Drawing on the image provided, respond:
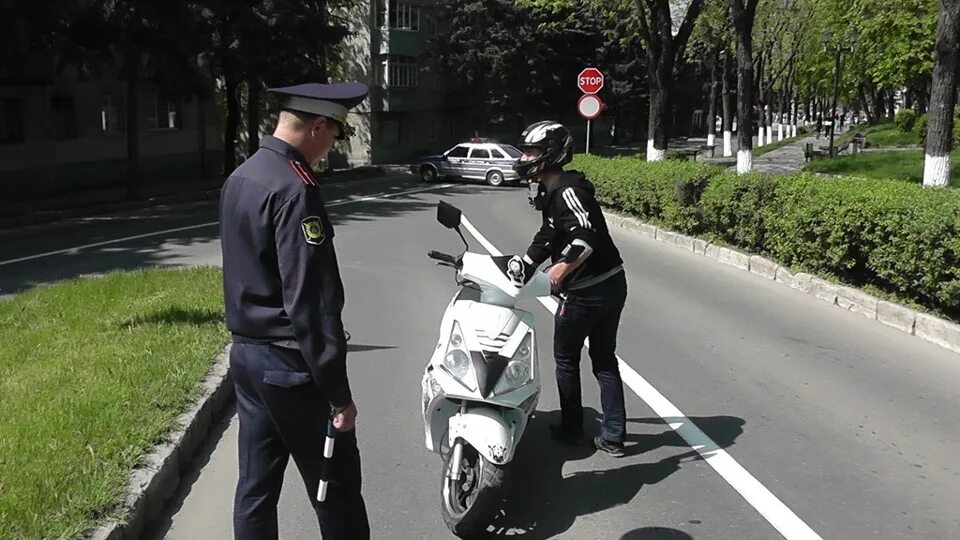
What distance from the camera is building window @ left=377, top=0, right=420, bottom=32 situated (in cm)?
4716

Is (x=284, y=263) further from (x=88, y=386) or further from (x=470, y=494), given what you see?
(x=88, y=386)

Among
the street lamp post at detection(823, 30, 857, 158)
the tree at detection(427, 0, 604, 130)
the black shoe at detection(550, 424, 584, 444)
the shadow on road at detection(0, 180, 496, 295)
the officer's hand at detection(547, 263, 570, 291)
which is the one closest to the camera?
the officer's hand at detection(547, 263, 570, 291)

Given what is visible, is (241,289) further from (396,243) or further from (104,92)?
(104,92)

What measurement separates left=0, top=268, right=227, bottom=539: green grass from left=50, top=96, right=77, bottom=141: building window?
19535 mm

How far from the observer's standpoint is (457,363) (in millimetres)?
4496

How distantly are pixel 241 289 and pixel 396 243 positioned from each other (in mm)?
13123

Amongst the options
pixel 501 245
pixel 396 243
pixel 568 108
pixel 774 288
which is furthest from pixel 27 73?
pixel 568 108

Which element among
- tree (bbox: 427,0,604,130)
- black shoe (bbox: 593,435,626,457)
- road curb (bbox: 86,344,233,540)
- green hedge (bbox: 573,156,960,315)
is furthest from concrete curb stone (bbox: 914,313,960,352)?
tree (bbox: 427,0,604,130)

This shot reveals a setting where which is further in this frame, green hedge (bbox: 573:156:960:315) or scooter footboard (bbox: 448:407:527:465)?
green hedge (bbox: 573:156:960:315)

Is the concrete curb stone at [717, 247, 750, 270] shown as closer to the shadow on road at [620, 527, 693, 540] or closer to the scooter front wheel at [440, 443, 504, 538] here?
the shadow on road at [620, 527, 693, 540]

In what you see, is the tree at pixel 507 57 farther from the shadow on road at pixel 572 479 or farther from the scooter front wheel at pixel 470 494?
the scooter front wheel at pixel 470 494

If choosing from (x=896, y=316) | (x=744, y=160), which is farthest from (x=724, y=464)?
(x=744, y=160)

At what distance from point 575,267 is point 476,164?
29430mm

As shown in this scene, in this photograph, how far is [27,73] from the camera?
24.7 meters
